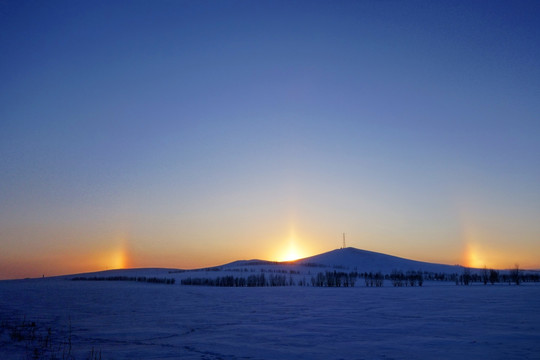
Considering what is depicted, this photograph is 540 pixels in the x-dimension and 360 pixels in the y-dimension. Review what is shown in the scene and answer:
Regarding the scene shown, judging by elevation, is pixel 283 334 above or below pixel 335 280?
above

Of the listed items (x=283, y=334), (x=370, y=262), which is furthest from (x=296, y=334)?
(x=370, y=262)

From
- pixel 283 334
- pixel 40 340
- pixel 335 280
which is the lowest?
pixel 335 280

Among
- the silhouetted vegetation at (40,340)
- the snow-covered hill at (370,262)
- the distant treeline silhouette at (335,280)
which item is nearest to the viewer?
the silhouetted vegetation at (40,340)

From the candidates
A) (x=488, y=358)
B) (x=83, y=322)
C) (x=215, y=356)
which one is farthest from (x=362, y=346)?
(x=83, y=322)

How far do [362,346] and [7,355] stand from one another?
785 cm

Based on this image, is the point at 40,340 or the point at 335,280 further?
the point at 335,280

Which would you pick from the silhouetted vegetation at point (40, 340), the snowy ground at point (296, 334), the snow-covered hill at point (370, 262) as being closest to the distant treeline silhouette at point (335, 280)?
the snow-covered hill at point (370, 262)

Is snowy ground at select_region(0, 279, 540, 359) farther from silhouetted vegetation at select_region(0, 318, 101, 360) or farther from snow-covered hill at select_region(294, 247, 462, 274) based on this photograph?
snow-covered hill at select_region(294, 247, 462, 274)

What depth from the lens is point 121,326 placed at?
1241 centimetres

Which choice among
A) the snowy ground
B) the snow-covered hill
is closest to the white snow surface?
the snowy ground

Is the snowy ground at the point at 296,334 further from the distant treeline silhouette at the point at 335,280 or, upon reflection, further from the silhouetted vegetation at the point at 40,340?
the distant treeline silhouette at the point at 335,280

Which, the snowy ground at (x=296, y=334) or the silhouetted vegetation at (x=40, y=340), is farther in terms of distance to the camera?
the silhouetted vegetation at (x=40, y=340)

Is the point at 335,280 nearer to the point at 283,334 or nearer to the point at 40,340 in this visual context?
the point at 283,334

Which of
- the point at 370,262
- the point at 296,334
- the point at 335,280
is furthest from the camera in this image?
the point at 370,262
